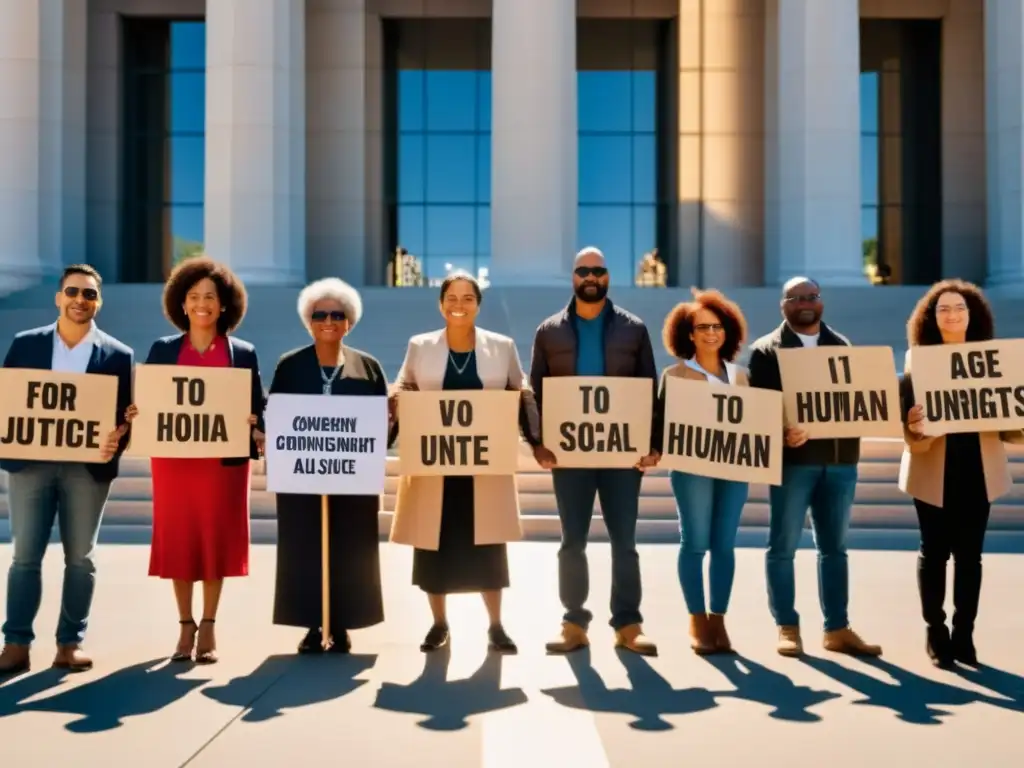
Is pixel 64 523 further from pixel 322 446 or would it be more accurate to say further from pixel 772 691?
pixel 772 691

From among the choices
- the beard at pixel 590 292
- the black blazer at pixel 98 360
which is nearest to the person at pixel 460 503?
the beard at pixel 590 292

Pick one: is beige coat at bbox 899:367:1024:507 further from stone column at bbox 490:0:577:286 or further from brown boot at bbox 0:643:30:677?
stone column at bbox 490:0:577:286

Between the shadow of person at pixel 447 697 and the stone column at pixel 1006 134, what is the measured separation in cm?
2168

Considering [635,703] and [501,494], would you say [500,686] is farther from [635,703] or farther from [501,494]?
[501,494]

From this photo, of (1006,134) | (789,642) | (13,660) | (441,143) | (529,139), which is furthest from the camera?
(441,143)

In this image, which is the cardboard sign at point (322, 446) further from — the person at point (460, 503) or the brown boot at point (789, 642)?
the brown boot at point (789, 642)

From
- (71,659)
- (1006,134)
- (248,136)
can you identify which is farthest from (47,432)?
(1006,134)

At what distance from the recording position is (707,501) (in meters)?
7.82

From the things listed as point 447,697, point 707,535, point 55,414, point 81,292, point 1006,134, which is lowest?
point 447,697

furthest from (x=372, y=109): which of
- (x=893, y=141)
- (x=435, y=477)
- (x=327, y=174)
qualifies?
(x=435, y=477)

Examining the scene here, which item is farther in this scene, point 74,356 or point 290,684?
point 74,356

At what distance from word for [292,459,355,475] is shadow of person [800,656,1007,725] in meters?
3.13

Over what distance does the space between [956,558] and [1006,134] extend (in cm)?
2084

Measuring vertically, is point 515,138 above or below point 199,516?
above
